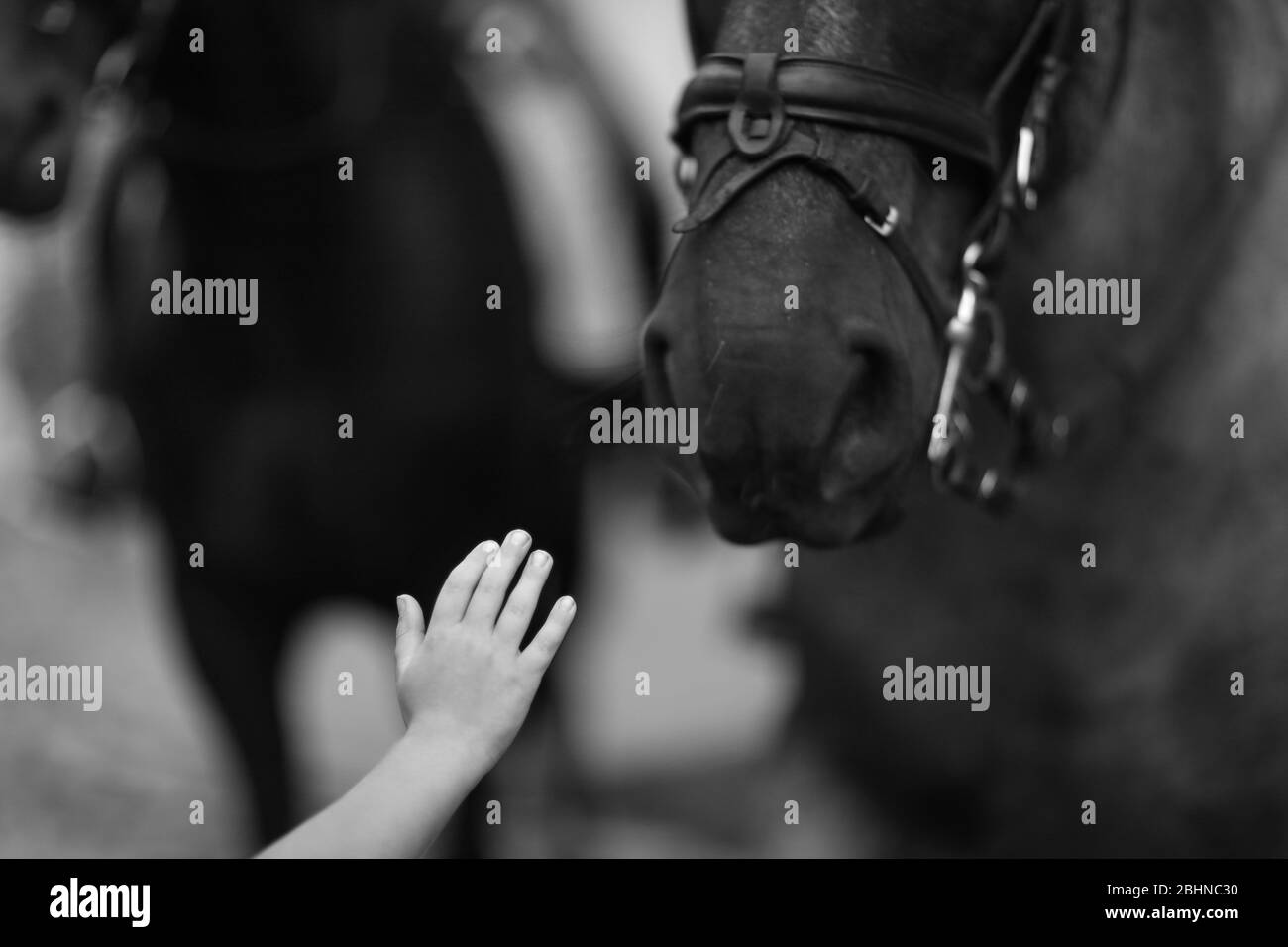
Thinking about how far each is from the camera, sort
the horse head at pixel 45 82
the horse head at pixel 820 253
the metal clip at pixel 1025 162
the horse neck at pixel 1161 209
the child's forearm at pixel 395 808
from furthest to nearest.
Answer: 1. the horse head at pixel 45 82
2. the horse neck at pixel 1161 209
3. the metal clip at pixel 1025 162
4. the horse head at pixel 820 253
5. the child's forearm at pixel 395 808

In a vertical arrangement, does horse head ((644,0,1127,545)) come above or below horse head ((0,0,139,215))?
below

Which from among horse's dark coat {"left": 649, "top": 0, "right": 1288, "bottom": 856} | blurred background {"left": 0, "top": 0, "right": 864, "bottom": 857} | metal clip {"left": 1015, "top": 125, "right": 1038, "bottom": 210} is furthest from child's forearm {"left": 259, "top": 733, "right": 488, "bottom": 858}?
blurred background {"left": 0, "top": 0, "right": 864, "bottom": 857}

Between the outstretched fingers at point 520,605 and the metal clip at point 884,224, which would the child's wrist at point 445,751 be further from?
the metal clip at point 884,224

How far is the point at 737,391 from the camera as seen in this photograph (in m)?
0.94

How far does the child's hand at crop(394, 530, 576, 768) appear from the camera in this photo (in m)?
0.78

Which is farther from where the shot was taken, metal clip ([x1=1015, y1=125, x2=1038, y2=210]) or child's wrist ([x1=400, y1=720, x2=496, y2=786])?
metal clip ([x1=1015, y1=125, x2=1038, y2=210])

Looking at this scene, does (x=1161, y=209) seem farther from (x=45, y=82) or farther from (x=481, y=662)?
(x=45, y=82)

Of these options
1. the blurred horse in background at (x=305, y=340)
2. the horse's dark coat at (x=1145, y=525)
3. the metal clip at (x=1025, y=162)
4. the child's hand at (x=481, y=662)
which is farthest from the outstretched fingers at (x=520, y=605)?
the blurred horse in background at (x=305, y=340)

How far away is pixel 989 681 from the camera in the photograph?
60.7 inches

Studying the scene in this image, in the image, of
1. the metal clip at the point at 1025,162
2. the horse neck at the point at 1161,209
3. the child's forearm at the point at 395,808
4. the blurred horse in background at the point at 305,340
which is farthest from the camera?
the blurred horse in background at the point at 305,340

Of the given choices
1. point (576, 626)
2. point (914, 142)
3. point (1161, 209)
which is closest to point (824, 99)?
point (914, 142)

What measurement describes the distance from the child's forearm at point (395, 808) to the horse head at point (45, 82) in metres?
1.10

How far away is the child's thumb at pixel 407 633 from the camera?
796 mm

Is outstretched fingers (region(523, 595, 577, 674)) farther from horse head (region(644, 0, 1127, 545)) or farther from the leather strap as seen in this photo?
the leather strap
